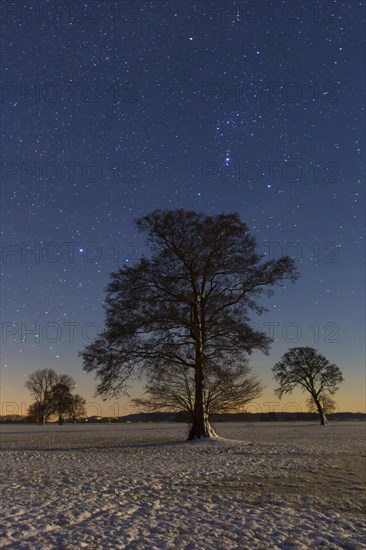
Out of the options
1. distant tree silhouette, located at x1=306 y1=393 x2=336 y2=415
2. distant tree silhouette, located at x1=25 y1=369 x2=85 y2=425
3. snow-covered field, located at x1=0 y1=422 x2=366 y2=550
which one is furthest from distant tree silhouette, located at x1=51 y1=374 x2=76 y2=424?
snow-covered field, located at x1=0 y1=422 x2=366 y2=550

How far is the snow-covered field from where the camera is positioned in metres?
7.55

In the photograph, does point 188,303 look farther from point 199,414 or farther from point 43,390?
point 43,390

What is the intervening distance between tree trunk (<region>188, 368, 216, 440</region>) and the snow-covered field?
7.81 meters

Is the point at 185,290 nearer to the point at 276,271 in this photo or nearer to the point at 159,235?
the point at 159,235

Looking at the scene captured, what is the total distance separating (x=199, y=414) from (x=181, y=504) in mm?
16182

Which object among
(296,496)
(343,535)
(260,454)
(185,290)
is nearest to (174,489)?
(296,496)

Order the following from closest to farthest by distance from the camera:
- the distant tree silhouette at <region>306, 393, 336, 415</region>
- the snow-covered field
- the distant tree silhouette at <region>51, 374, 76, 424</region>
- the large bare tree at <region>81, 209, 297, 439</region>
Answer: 1. the snow-covered field
2. the large bare tree at <region>81, 209, 297, 439</region>
3. the distant tree silhouette at <region>306, 393, 336, 415</region>
4. the distant tree silhouette at <region>51, 374, 76, 424</region>

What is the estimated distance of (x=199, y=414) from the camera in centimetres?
2584

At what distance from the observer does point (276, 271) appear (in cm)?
2641

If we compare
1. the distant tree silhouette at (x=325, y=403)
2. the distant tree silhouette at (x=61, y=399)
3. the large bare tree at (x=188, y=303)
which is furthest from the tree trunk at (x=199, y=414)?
the distant tree silhouette at (x=61, y=399)

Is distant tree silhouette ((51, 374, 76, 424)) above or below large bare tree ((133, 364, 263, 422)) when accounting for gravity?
below

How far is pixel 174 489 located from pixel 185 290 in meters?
15.3

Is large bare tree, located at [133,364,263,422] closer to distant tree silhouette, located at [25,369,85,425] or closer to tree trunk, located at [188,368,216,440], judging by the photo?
tree trunk, located at [188,368,216,440]

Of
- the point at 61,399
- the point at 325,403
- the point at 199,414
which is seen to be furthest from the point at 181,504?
the point at 61,399
